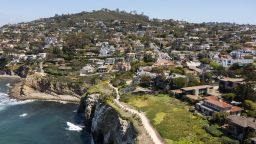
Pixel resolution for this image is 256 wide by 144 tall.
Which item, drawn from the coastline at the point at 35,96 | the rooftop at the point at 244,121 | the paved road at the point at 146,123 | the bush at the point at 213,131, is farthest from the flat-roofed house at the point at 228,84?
the coastline at the point at 35,96

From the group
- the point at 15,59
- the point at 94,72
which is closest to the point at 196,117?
the point at 94,72

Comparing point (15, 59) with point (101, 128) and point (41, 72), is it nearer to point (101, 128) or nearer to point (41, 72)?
point (41, 72)

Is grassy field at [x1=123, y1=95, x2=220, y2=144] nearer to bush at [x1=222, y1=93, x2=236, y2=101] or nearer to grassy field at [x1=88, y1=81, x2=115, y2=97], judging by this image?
grassy field at [x1=88, y1=81, x2=115, y2=97]

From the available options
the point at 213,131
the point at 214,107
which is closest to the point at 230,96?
the point at 214,107

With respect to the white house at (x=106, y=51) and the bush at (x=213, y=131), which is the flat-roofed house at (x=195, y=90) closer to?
the bush at (x=213, y=131)

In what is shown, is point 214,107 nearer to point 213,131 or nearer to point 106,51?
point 213,131

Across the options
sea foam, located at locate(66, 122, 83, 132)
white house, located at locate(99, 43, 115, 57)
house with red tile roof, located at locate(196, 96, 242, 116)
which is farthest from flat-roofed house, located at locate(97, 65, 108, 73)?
house with red tile roof, located at locate(196, 96, 242, 116)

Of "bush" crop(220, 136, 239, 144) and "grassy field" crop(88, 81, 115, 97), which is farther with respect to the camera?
"grassy field" crop(88, 81, 115, 97)
